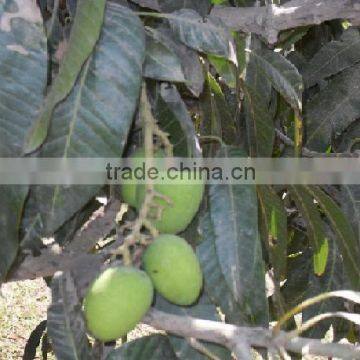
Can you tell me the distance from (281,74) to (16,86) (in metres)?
0.51

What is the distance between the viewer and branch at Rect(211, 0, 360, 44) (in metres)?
0.89

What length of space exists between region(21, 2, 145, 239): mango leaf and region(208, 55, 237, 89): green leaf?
0.77ft

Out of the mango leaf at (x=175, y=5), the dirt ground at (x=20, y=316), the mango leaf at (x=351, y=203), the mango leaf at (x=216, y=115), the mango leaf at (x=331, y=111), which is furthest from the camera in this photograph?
the dirt ground at (x=20, y=316)

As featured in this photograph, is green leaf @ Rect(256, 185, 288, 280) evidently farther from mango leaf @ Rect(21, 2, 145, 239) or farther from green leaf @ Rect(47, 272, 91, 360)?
mango leaf @ Rect(21, 2, 145, 239)

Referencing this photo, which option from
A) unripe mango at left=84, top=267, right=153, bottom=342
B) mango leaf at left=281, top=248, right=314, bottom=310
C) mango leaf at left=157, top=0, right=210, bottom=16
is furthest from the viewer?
mango leaf at left=281, top=248, right=314, bottom=310

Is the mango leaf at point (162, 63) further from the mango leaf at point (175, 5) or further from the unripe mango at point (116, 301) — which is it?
the unripe mango at point (116, 301)

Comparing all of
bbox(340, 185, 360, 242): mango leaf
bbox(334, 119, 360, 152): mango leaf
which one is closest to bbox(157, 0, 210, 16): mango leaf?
bbox(340, 185, 360, 242): mango leaf

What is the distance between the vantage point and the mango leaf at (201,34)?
0.79 metres

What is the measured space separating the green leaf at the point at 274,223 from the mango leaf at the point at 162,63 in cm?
38

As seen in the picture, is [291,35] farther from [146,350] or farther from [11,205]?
[11,205]

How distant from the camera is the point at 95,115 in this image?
685mm

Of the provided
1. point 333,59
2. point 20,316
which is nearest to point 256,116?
point 333,59

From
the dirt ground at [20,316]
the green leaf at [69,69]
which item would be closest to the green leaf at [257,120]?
A: the green leaf at [69,69]

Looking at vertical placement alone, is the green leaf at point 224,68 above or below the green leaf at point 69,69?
above
